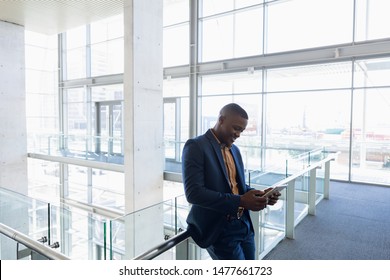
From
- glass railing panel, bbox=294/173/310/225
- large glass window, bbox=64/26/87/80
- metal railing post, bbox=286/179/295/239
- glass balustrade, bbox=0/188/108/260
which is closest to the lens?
glass balustrade, bbox=0/188/108/260

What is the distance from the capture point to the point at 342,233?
3869 millimetres

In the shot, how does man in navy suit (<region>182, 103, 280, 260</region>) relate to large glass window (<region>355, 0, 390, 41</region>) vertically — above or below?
below

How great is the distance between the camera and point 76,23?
23.8ft

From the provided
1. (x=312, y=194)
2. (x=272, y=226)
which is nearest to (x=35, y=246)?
(x=272, y=226)

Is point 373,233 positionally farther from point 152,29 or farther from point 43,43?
point 43,43

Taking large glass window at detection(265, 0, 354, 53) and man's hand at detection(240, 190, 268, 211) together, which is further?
large glass window at detection(265, 0, 354, 53)

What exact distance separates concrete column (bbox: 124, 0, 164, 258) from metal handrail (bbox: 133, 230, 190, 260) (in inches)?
149

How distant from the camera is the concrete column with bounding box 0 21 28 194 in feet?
23.3

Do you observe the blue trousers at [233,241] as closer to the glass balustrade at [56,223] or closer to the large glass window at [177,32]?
the glass balustrade at [56,223]

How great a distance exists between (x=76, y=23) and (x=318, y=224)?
6.88m

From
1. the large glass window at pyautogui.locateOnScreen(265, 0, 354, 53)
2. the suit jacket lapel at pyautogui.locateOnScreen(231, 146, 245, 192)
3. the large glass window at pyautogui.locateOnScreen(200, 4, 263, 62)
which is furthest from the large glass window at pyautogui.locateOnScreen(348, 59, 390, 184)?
the suit jacket lapel at pyautogui.locateOnScreen(231, 146, 245, 192)

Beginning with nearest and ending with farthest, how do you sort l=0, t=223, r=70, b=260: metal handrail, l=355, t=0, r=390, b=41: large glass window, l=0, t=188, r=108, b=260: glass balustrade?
l=0, t=223, r=70, b=260: metal handrail < l=0, t=188, r=108, b=260: glass balustrade < l=355, t=0, r=390, b=41: large glass window

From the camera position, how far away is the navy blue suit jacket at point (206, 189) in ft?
4.85

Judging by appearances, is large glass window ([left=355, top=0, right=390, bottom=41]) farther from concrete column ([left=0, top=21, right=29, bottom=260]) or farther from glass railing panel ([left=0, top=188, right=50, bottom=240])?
concrete column ([left=0, top=21, right=29, bottom=260])
